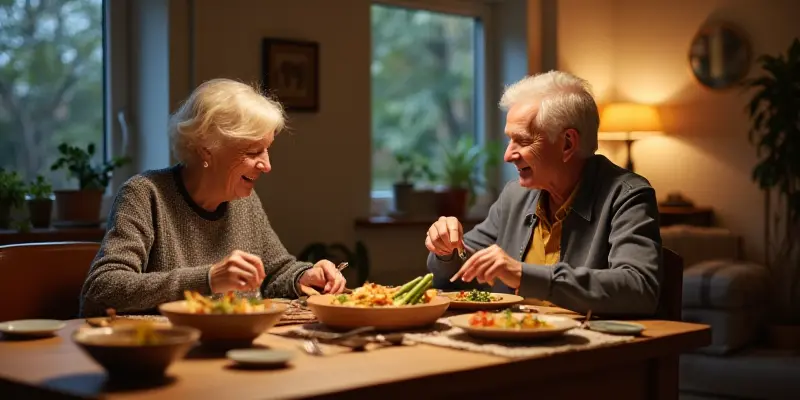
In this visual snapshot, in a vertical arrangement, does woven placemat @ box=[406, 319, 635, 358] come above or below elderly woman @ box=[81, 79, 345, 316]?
below

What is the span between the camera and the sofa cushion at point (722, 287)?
4852 millimetres

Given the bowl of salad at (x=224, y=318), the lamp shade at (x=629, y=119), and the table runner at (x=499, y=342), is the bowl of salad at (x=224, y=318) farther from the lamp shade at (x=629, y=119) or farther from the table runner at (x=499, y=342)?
the lamp shade at (x=629, y=119)

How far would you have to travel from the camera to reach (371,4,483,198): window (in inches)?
194

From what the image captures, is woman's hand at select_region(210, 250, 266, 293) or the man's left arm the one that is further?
the man's left arm

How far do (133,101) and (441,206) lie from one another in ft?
5.32

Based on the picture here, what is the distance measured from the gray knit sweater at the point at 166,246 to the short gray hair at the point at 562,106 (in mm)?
701

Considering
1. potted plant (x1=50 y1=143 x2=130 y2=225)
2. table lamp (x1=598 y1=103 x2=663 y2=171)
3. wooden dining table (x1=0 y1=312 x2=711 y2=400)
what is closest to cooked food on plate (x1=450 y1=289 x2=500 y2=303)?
wooden dining table (x1=0 y1=312 x2=711 y2=400)

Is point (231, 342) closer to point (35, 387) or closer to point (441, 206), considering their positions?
point (35, 387)

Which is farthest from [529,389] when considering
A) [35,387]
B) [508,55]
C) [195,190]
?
[508,55]

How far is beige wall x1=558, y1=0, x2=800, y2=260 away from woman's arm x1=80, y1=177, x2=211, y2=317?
3.59m

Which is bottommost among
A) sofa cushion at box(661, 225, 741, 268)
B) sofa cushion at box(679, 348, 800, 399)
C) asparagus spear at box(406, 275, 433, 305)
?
sofa cushion at box(679, 348, 800, 399)

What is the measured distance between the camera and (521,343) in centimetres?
177

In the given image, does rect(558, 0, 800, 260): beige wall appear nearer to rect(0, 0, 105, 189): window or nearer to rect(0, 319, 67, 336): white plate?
rect(0, 0, 105, 189): window

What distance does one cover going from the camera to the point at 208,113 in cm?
245
